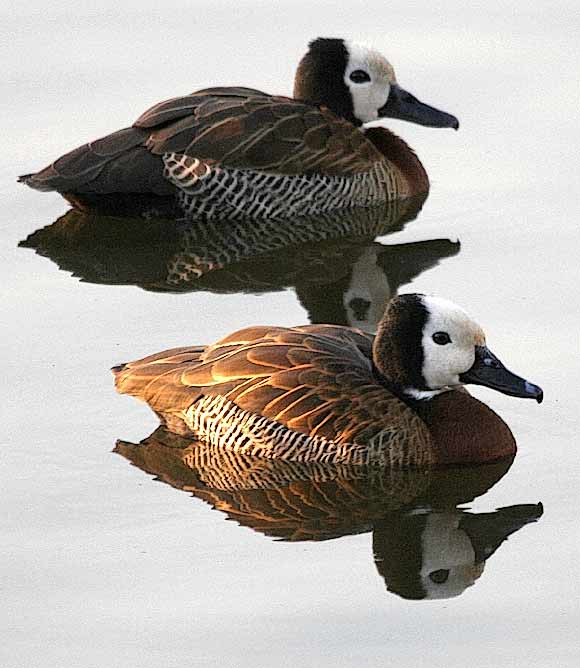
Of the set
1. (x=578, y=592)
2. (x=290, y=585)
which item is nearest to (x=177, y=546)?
(x=290, y=585)

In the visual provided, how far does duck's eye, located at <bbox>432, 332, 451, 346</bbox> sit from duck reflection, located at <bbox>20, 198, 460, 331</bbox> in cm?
215

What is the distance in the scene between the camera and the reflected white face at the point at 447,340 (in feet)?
37.1

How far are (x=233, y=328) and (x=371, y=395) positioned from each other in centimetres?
203

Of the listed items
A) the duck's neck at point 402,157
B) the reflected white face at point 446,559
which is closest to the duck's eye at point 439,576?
the reflected white face at point 446,559

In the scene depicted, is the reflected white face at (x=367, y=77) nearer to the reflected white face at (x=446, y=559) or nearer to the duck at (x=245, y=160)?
the duck at (x=245, y=160)

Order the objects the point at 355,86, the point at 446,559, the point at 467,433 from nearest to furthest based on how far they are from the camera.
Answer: the point at 446,559
the point at 467,433
the point at 355,86

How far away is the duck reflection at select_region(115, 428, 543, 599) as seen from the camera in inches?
420

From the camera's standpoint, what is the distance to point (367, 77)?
15.9 m

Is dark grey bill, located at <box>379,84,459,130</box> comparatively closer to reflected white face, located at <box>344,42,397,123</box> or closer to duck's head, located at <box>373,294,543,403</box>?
reflected white face, located at <box>344,42,397,123</box>

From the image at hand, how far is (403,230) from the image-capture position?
15.2 metres

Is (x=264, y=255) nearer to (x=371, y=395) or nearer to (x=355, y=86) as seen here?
(x=355, y=86)

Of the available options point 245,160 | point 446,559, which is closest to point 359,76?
point 245,160

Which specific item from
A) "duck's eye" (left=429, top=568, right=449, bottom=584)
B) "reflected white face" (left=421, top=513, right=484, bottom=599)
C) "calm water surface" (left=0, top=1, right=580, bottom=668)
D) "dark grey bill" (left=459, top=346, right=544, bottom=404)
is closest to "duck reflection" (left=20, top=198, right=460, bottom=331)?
"calm water surface" (left=0, top=1, right=580, bottom=668)

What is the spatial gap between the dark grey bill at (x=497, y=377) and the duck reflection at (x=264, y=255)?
2138 millimetres
